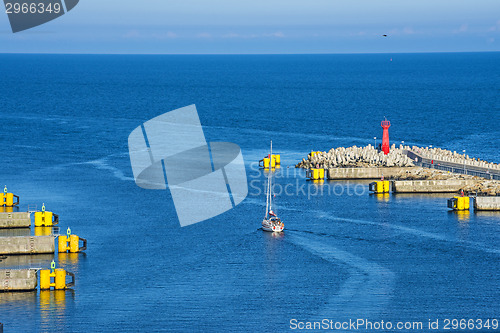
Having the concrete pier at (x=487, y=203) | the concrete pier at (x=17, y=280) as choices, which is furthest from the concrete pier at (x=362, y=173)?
the concrete pier at (x=17, y=280)

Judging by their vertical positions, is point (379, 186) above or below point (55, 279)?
above

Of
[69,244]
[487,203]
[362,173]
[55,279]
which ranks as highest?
[362,173]

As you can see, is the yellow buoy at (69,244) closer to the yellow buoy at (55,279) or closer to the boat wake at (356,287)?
the yellow buoy at (55,279)

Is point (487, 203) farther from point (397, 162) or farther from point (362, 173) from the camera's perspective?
point (397, 162)

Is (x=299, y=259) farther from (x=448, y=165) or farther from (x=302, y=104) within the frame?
(x=302, y=104)

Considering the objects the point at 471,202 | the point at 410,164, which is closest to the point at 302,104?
the point at 410,164

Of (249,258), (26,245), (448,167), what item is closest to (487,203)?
(448,167)
